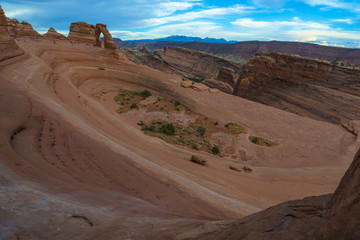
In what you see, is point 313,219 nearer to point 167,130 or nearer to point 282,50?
point 167,130

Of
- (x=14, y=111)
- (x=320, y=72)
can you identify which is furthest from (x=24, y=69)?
(x=320, y=72)

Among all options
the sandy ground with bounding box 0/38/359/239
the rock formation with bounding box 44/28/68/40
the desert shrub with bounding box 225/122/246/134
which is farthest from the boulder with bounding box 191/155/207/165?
the rock formation with bounding box 44/28/68/40

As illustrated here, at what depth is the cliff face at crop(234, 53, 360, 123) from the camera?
81.7ft

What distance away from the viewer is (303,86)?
1136 inches

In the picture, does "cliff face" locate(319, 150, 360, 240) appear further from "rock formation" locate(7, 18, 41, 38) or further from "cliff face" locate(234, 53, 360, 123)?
"rock formation" locate(7, 18, 41, 38)

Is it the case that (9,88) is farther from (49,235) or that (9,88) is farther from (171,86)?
(171,86)

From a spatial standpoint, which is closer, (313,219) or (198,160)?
(313,219)

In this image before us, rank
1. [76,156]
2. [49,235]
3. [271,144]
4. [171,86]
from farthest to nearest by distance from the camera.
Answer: [171,86] → [271,144] → [76,156] → [49,235]

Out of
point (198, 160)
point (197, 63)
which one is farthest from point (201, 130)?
point (197, 63)

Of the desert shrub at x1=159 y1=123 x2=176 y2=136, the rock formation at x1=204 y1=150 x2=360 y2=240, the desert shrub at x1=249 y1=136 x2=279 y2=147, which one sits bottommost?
the desert shrub at x1=249 y1=136 x2=279 y2=147

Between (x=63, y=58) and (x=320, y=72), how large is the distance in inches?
1217

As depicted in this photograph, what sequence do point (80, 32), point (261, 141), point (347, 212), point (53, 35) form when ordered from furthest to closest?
point (53, 35), point (80, 32), point (261, 141), point (347, 212)

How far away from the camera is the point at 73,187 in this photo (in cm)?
423

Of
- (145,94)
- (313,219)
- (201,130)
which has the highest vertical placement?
(145,94)
